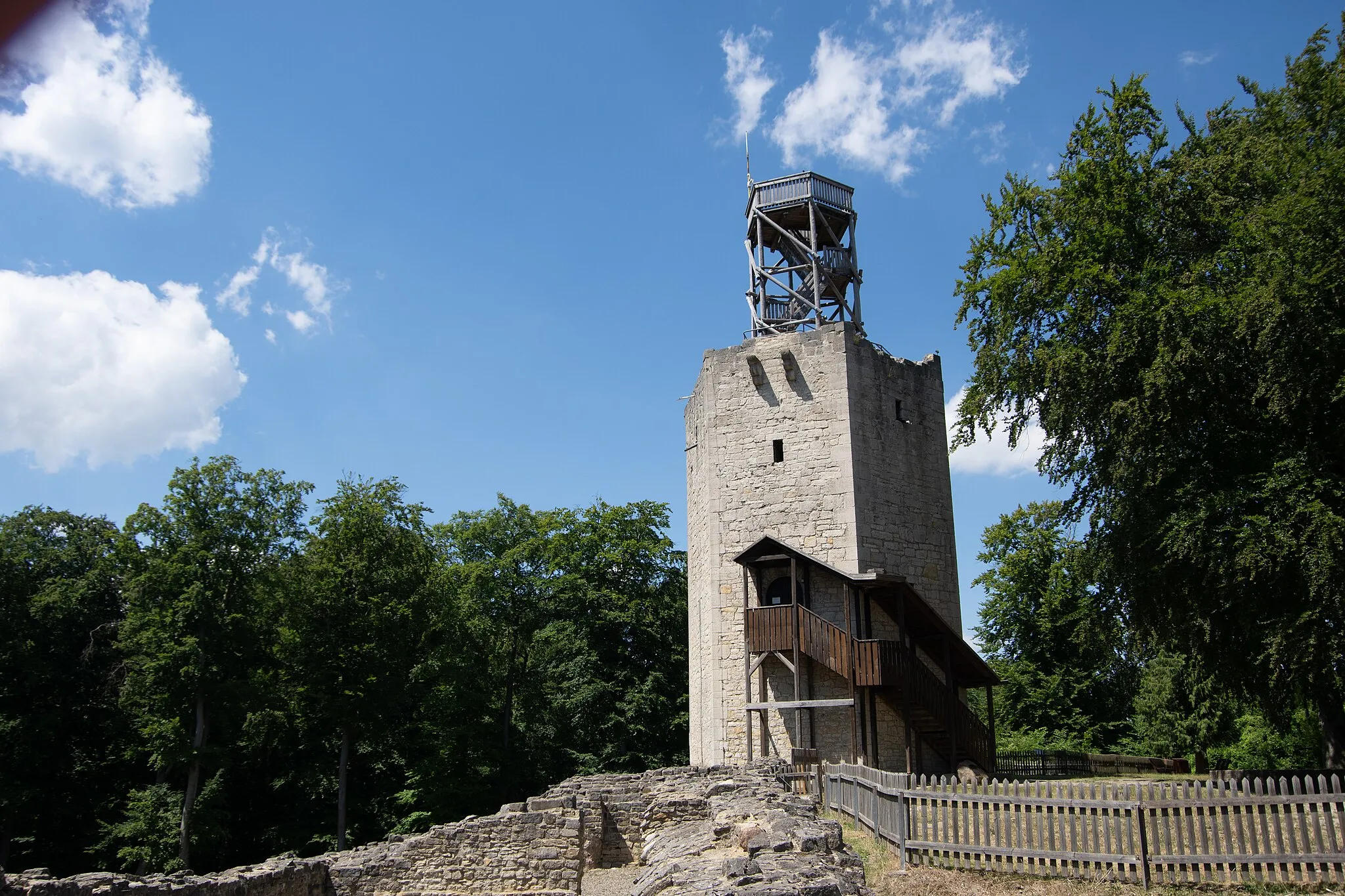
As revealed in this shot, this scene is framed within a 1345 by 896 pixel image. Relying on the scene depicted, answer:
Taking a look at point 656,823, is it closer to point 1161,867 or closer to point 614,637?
point 1161,867

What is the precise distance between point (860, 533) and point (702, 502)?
4034mm

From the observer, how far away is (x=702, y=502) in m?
22.0

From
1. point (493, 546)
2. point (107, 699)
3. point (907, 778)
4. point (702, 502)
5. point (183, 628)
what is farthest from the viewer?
point (493, 546)

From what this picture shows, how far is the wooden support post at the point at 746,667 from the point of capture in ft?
62.4

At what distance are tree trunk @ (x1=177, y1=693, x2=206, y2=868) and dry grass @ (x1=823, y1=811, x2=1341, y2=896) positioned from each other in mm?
19562

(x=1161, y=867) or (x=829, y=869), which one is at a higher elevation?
(x=829, y=869)

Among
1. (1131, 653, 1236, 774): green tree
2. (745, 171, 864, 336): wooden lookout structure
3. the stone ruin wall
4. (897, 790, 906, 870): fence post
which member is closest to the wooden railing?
(745, 171, 864, 336): wooden lookout structure

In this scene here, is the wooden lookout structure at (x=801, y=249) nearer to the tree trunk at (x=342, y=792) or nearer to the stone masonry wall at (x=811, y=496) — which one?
the stone masonry wall at (x=811, y=496)

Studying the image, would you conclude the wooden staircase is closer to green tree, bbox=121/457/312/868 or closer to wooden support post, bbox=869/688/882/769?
wooden support post, bbox=869/688/882/769

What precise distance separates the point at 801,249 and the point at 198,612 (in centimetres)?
1854

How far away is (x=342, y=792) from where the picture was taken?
2528 cm

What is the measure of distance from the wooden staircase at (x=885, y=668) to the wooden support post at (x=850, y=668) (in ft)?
0.04

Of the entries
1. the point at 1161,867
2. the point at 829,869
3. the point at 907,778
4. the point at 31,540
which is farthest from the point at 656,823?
the point at 31,540

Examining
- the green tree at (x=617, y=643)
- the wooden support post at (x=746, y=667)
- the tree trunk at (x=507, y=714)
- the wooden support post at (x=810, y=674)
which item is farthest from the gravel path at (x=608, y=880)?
the tree trunk at (x=507, y=714)
